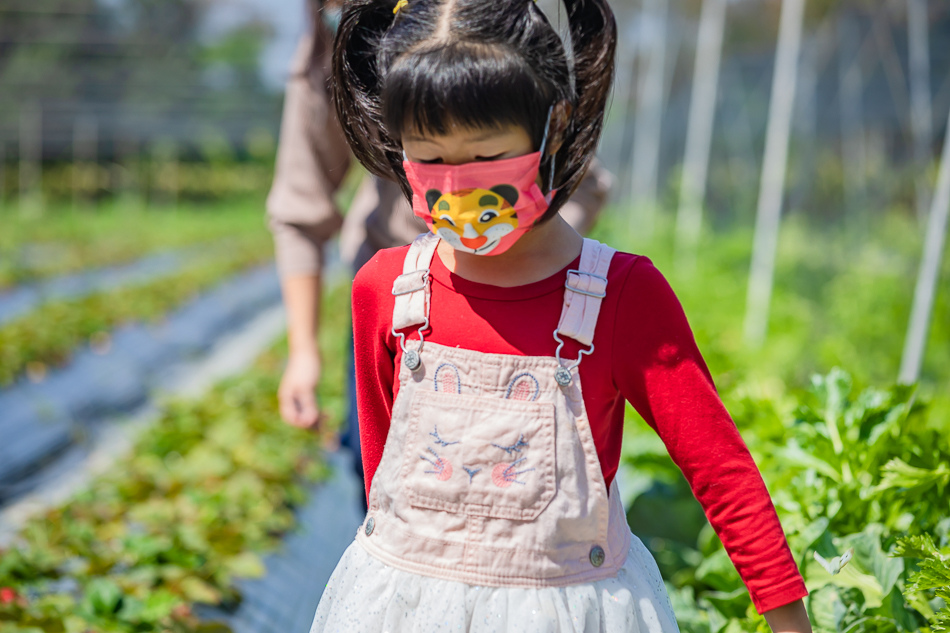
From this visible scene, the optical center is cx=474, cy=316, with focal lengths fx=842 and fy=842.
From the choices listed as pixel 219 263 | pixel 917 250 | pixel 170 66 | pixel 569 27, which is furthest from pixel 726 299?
pixel 170 66

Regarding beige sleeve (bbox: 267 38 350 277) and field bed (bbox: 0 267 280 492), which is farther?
field bed (bbox: 0 267 280 492)

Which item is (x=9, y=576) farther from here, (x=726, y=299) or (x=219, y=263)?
(x=219, y=263)

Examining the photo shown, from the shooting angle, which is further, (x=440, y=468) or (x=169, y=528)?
(x=169, y=528)

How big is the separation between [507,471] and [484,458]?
3 centimetres

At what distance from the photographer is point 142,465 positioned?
Result: 3701 mm

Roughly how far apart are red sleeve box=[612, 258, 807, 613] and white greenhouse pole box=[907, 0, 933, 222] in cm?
581

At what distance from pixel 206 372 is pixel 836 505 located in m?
6.01

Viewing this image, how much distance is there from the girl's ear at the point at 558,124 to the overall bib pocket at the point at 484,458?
1.05 feet

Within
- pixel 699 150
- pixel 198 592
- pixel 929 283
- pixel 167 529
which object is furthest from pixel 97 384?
pixel 699 150

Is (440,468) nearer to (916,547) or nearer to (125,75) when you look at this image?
(916,547)

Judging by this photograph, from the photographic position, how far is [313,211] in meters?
1.95

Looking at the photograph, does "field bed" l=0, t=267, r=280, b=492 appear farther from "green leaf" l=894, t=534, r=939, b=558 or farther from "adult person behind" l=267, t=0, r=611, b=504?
"green leaf" l=894, t=534, r=939, b=558

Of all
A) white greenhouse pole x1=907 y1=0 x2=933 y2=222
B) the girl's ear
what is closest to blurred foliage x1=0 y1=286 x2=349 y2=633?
the girl's ear

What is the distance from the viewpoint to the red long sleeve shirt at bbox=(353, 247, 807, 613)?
1.00 m
